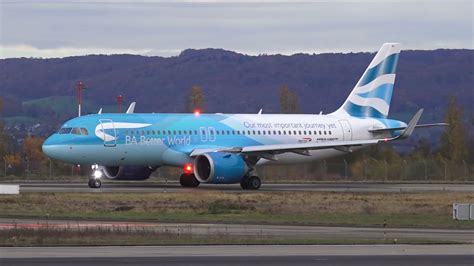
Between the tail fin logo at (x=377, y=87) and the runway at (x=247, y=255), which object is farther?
the tail fin logo at (x=377, y=87)

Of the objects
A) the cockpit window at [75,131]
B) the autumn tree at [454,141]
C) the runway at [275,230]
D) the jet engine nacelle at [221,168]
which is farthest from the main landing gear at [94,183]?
the autumn tree at [454,141]

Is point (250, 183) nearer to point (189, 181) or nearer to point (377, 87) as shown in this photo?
point (189, 181)

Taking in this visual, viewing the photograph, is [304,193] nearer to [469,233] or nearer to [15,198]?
[15,198]

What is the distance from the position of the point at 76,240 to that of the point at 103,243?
1.06 m

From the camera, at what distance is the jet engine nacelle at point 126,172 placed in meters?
69.6

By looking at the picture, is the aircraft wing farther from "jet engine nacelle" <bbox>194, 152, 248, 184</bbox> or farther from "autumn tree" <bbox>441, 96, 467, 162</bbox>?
"autumn tree" <bbox>441, 96, 467, 162</bbox>

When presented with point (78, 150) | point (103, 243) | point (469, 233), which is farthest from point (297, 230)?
point (78, 150)

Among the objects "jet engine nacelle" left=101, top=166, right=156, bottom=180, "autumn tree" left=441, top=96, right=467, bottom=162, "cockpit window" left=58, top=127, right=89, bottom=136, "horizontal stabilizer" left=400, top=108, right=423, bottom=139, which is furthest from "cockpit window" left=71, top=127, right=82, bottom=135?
"autumn tree" left=441, top=96, right=467, bottom=162

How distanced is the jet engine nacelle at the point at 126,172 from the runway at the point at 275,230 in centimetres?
2728

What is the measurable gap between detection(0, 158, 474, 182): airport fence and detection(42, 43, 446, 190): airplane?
621 centimetres

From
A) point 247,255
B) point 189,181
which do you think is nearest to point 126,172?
point 189,181

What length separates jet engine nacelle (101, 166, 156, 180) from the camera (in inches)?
2741

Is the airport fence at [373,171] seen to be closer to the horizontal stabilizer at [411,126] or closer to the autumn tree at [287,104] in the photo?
the horizontal stabilizer at [411,126]
